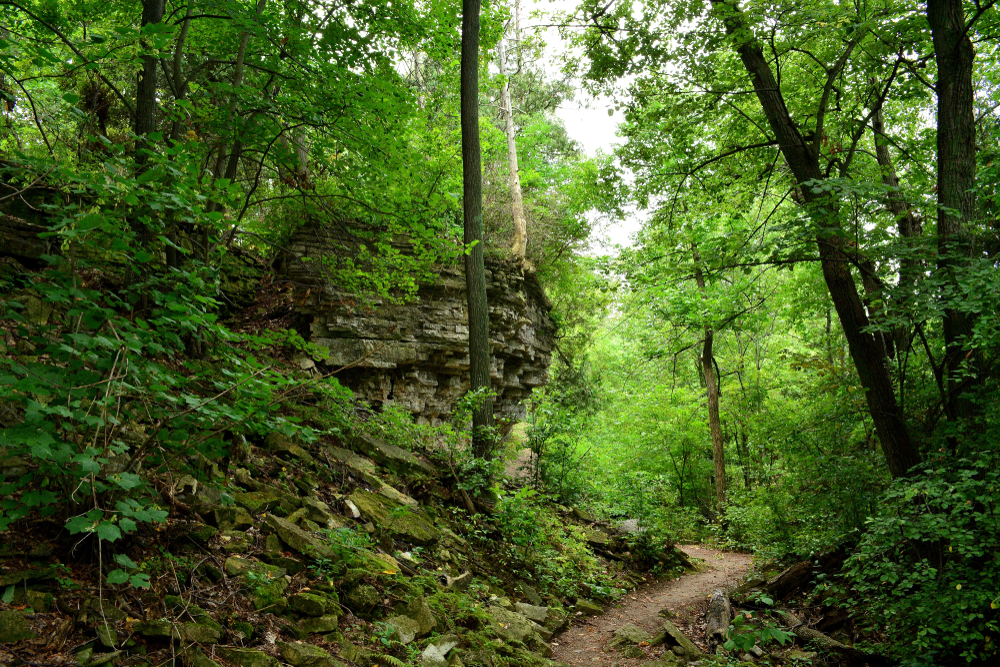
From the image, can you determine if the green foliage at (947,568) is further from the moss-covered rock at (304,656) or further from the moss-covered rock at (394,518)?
the moss-covered rock at (304,656)

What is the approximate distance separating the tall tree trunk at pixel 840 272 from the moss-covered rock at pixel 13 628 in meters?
7.10

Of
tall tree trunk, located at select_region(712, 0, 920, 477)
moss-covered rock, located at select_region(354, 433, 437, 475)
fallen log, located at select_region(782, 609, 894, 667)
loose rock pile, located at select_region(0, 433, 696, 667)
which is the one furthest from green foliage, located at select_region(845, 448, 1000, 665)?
moss-covered rock, located at select_region(354, 433, 437, 475)

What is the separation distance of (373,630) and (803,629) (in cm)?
566

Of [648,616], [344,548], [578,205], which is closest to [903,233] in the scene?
[578,205]

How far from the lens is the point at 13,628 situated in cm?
251

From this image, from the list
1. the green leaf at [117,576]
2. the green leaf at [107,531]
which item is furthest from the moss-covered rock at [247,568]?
the green leaf at [107,531]

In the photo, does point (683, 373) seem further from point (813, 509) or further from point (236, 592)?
point (236, 592)

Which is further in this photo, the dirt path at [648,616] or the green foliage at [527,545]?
the green foliage at [527,545]

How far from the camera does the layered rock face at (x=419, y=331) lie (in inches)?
398

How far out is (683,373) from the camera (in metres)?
21.3

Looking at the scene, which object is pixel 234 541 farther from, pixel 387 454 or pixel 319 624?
pixel 387 454

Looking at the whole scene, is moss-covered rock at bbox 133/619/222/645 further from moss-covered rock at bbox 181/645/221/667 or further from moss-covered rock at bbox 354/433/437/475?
moss-covered rock at bbox 354/433/437/475

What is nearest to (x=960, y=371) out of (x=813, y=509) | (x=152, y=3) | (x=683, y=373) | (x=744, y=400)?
(x=813, y=509)

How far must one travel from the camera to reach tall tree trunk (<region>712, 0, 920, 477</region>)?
20.6 ft
